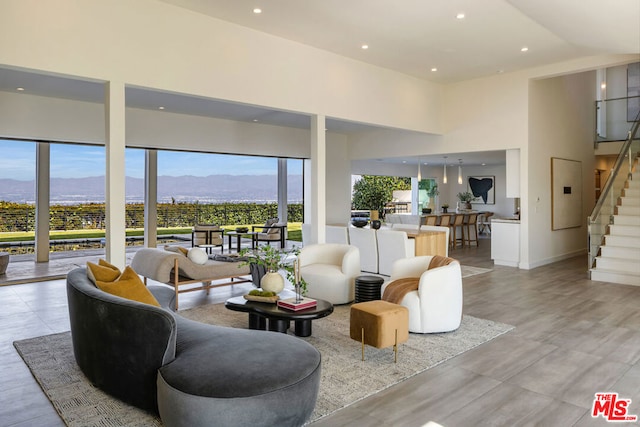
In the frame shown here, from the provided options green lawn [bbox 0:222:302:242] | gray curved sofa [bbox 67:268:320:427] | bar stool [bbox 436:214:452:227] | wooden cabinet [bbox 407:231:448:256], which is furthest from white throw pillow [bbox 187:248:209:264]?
bar stool [bbox 436:214:452:227]

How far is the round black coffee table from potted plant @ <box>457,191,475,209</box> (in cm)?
1182

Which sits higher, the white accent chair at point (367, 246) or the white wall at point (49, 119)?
the white wall at point (49, 119)

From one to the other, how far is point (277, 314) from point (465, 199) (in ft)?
42.7

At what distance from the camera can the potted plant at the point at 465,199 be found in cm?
1549

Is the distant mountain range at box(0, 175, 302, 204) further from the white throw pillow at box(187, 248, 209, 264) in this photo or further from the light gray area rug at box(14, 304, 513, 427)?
the light gray area rug at box(14, 304, 513, 427)

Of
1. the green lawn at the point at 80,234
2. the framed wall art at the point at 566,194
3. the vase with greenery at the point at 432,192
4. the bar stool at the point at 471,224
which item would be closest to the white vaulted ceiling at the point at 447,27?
the framed wall art at the point at 566,194

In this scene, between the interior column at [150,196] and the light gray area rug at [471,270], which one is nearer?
the light gray area rug at [471,270]

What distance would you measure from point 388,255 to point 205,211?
6.66 m

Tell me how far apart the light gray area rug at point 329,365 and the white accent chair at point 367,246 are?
2.65 m

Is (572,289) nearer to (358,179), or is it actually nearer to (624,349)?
(624,349)

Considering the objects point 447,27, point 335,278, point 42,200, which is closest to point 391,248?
point 335,278

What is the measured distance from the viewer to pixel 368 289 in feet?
17.7

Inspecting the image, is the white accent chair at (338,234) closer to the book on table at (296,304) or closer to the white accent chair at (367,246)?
the white accent chair at (367,246)

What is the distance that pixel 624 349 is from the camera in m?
4.21
